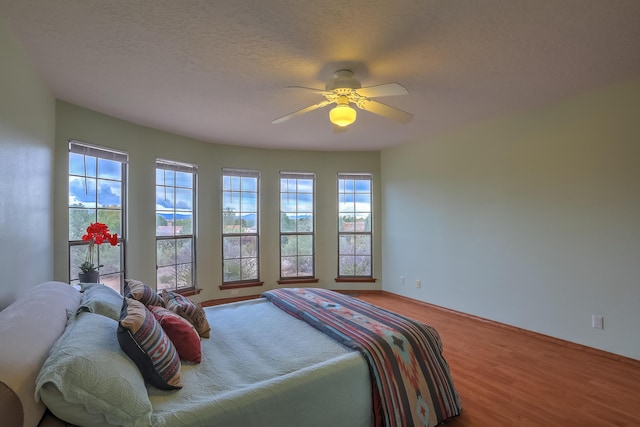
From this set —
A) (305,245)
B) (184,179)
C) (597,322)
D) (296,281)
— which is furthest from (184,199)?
(597,322)

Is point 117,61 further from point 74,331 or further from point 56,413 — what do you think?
point 56,413

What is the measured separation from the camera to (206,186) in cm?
472

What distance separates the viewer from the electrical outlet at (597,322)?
9.95ft

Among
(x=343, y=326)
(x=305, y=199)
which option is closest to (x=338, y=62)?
(x=343, y=326)

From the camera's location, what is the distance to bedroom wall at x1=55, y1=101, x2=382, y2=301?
10.5ft

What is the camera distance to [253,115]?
3.54 meters

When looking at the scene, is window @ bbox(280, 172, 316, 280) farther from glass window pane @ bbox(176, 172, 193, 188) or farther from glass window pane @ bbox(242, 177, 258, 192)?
glass window pane @ bbox(176, 172, 193, 188)

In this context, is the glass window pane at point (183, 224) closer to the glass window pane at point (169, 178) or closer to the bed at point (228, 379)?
the glass window pane at point (169, 178)

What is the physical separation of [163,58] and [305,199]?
338cm

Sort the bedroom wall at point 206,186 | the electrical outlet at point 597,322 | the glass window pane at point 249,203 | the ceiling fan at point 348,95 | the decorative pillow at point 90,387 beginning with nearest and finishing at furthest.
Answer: the decorative pillow at point 90,387 → the ceiling fan at point 348,95 → the electrical outlet at point 597,322 → the bedroom wall at point 206,186 → the glass window pane at point 249,203

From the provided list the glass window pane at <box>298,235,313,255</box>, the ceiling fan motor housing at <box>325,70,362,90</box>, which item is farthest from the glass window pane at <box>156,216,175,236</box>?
the ceiling fan motor housing at <box>325,70,362,90</box>

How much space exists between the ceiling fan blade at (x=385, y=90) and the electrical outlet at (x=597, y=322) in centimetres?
286

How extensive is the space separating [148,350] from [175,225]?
10.6ft

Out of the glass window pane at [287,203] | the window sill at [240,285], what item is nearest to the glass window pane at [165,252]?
the window sill at [240,285]
